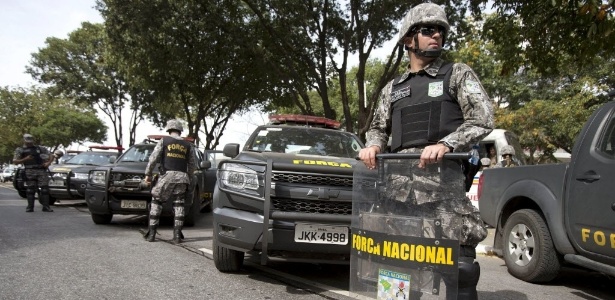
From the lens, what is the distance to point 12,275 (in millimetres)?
4449

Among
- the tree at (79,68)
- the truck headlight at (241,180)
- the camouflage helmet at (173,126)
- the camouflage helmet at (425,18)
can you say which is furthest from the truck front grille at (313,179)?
the tree at (79,68)

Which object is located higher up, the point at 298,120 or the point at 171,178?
the point at 298,120

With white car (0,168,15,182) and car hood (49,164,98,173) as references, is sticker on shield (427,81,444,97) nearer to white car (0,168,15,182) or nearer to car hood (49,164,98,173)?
car hood (49,164,98,173)

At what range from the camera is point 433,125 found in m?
2.55

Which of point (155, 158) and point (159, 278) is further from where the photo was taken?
point (155, 158)

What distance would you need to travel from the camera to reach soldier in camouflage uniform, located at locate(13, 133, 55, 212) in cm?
1058

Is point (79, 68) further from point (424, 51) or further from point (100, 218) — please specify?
point (424, 51)

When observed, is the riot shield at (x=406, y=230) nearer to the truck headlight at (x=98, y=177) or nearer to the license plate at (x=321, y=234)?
the license plate at (x=321, y=234)

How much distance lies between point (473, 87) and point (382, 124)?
0.60 metres

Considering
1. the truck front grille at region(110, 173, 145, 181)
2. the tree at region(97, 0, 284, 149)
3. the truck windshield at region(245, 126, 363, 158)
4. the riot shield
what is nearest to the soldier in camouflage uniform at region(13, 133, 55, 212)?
the truck front grille at region(110, 173, 145, 181)

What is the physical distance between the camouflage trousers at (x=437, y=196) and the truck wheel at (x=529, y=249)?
2.90 meters

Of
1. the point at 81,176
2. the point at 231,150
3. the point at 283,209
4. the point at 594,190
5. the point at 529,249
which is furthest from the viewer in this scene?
the point at 81,176

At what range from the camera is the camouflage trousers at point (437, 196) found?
2309 mm

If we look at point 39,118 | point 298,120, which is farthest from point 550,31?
point 39,118
